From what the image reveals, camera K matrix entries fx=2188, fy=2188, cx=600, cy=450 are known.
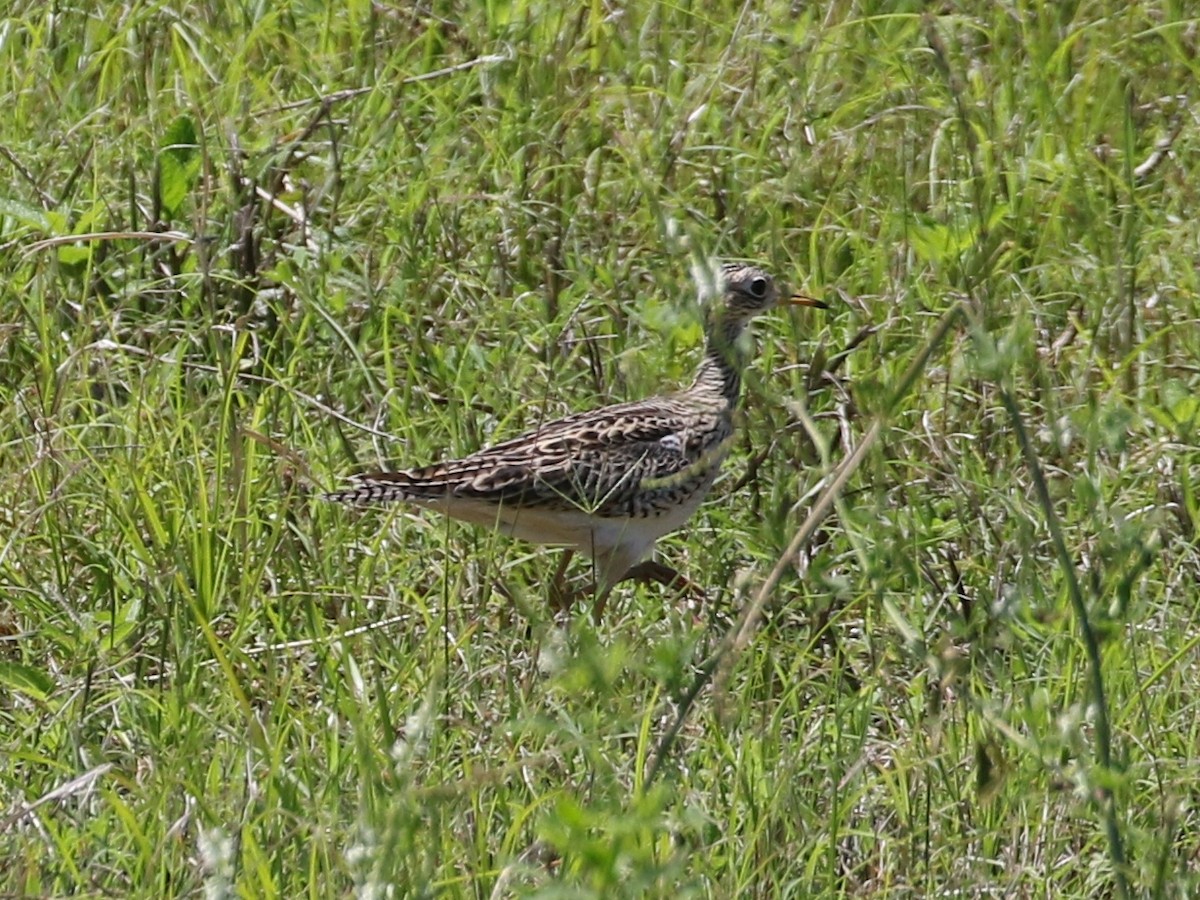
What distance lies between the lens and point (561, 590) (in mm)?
5754

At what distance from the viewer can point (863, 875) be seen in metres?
4.27

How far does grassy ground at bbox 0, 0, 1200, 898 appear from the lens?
3.75 metres

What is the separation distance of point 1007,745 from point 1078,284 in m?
2.49

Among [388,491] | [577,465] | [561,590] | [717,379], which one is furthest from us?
[717,379]

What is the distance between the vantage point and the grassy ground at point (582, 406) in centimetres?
375

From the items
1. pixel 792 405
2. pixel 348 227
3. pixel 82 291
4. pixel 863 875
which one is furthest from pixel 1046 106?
pixel 792 405

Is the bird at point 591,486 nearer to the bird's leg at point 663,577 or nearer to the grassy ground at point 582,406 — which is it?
the bird's leg at point 663,577

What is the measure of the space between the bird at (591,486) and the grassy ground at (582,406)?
0.12m

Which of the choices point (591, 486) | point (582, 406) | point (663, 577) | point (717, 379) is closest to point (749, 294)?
point (717, 379)

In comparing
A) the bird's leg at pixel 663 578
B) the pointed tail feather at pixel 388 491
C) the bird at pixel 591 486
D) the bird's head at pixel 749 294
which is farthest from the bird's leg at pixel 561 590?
the bird's head at pixel 749 294

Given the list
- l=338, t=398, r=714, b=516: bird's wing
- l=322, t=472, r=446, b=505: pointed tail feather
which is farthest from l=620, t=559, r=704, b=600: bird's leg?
l=322, t=472, r=446, b=505: pointed tail feather

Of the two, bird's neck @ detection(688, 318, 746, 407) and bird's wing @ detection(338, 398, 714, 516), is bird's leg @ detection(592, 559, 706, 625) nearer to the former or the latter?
bird's wing @ detection(338, 398, 714, 516)

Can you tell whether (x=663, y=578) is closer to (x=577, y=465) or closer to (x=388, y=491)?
(x=577, y=465)

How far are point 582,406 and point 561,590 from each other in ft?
2.44
